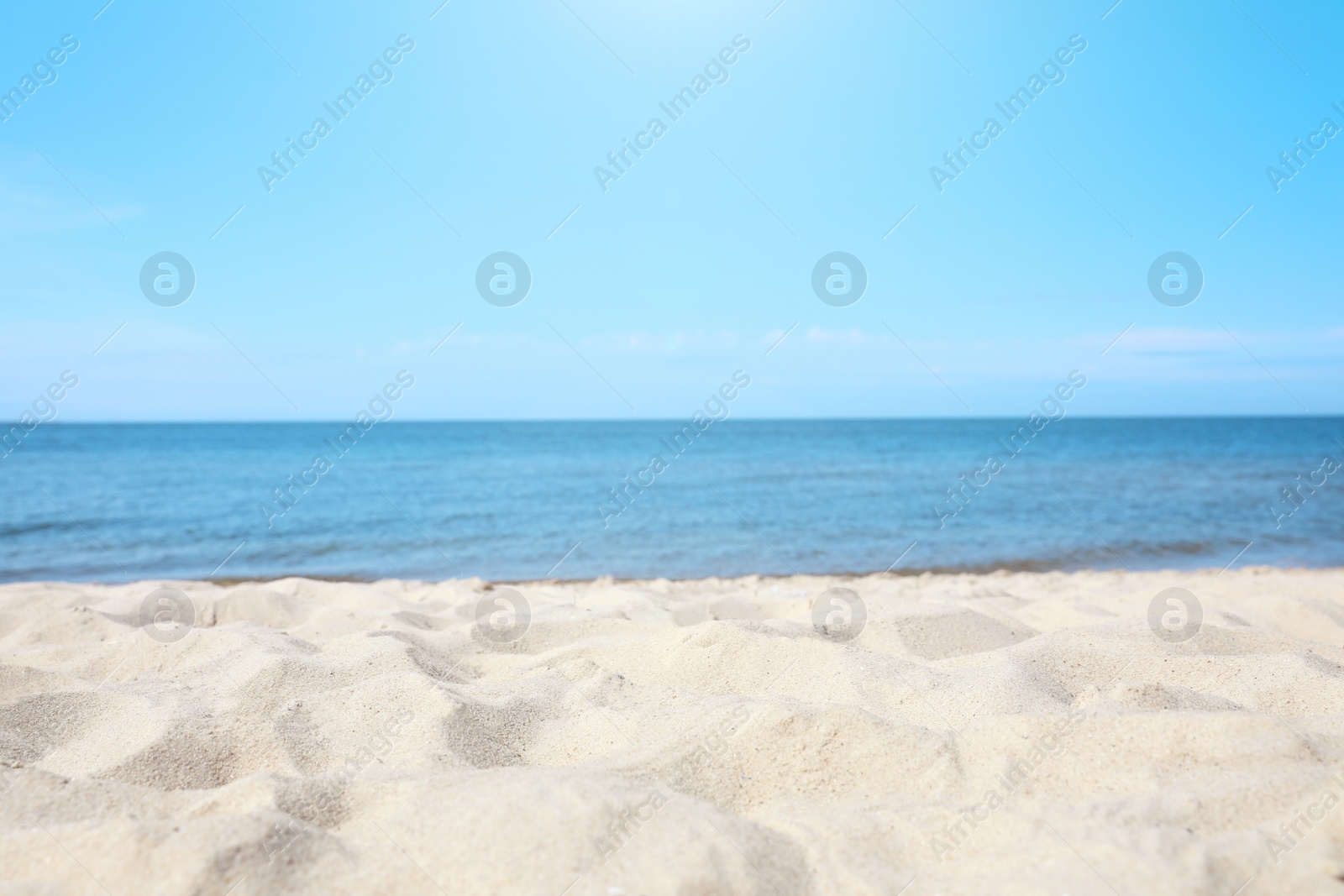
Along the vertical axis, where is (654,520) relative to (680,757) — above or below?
below

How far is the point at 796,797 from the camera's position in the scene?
253 cm

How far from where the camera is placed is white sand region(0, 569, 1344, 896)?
197 centimetres

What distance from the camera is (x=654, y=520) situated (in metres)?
14.1

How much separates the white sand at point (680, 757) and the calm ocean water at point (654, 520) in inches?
223

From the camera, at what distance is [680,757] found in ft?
8.88

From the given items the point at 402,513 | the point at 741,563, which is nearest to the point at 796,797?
the point at 741,563

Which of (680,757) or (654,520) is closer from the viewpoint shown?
(680,757)

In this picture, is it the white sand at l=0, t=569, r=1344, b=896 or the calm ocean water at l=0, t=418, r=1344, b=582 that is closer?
the white sand at l=0, t=569, r=1344, b=896

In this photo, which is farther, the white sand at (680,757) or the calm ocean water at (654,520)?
the calm ocean water at (654,520)

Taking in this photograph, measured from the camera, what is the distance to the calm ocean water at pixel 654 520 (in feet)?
34.4

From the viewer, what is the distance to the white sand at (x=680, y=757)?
1.97 m

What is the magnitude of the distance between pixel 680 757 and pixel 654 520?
37.3 feet

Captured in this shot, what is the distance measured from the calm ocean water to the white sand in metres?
5.66

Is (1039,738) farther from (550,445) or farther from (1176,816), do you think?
(550,445)
